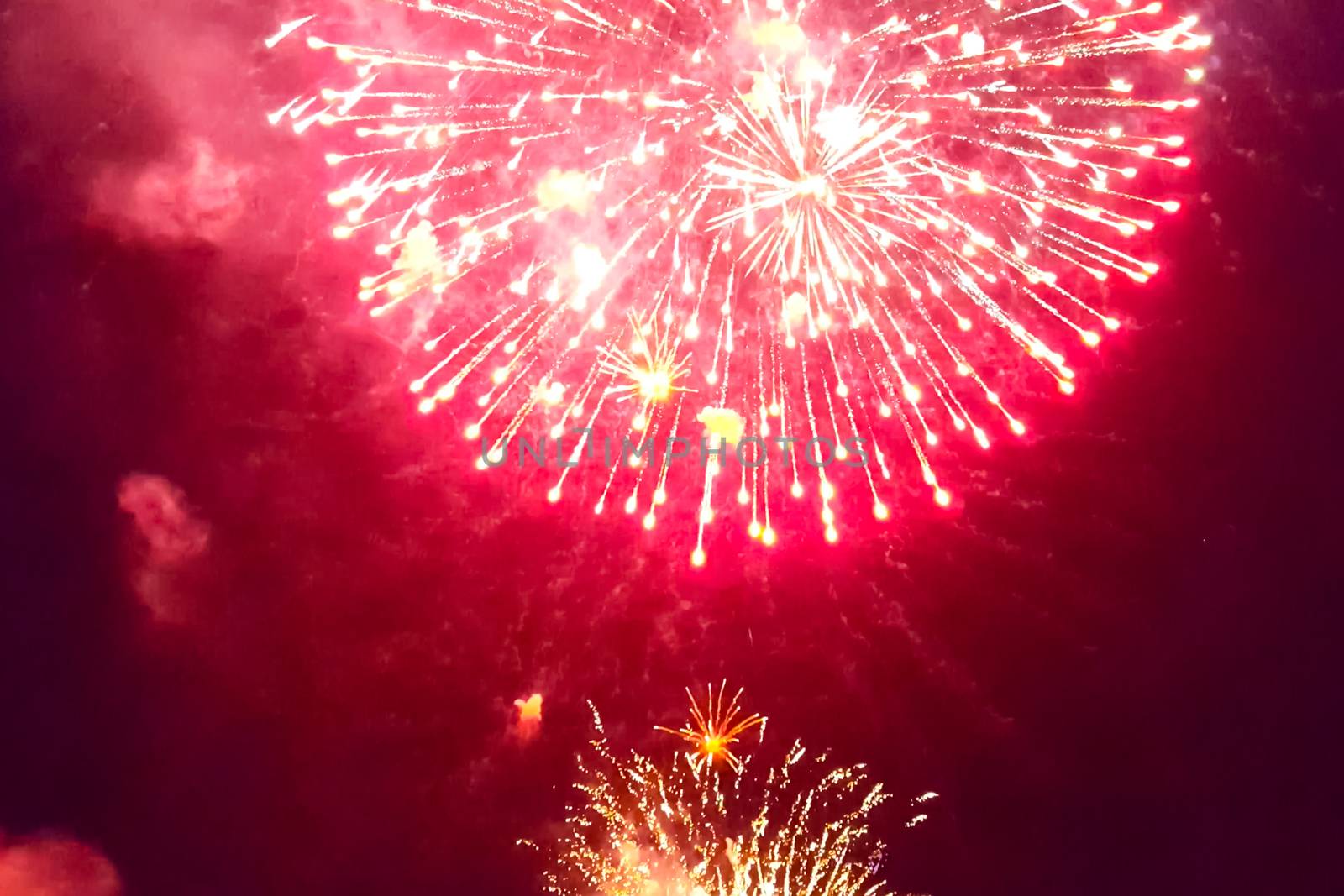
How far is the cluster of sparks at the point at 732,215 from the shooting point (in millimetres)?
6254

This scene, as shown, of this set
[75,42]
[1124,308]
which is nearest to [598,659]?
[1124,308]

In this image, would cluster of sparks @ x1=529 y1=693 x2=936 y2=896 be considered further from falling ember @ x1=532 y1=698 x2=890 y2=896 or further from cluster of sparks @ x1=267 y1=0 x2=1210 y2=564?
cluster of sparks @ x1=267 y1=0 x2=1210 y2=564

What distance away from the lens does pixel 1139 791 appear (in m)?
6.98

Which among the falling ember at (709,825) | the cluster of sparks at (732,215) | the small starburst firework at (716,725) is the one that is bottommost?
the falling ember at (709,825)

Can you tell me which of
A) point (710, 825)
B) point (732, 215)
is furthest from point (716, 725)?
point (732, 215)

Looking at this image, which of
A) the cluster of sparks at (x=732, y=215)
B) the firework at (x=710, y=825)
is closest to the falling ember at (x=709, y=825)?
the firework at (x=710, y=825)

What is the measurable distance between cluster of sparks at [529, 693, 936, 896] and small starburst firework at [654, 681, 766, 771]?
0.25 feet

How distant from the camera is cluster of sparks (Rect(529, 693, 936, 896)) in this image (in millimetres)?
6691

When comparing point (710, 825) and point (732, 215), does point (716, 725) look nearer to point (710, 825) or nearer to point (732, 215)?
point (710, 825)

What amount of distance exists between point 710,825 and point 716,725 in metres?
0.82

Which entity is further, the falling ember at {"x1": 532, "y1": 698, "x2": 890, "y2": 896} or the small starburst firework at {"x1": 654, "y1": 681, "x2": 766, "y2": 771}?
the small starburst firework at {"x1": 654, "y1": 681, "x2": 766, "y2": 771}

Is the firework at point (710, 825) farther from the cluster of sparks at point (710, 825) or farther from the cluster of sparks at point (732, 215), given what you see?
the cluster of sparks at point (732, 215)

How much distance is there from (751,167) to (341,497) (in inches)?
175

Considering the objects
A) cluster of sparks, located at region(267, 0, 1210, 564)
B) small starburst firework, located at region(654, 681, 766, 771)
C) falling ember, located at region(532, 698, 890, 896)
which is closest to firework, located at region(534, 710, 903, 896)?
falling ember, located at region(532, 698, 890, 896)
